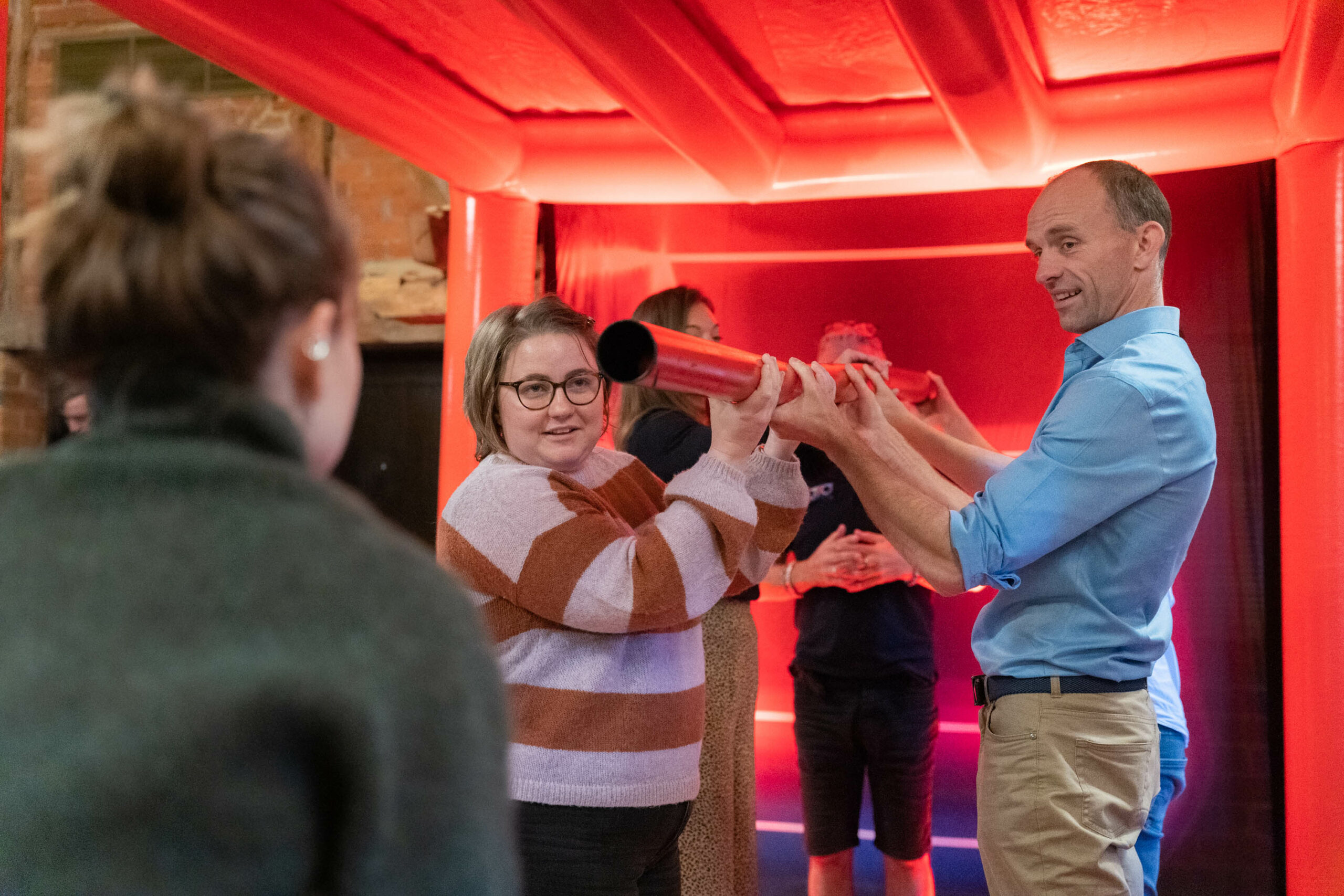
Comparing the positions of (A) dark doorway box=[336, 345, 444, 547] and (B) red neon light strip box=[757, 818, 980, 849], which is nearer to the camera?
(B) red neon light strip box=[757, 818, 980, 849]

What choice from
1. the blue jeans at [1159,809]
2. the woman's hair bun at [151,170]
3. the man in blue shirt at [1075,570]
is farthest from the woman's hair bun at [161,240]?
the blue jeans at [1159,809]

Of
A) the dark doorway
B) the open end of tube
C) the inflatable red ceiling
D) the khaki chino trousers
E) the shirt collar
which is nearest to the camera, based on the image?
the open end of tube

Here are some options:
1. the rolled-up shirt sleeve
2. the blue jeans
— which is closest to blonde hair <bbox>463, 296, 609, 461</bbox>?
the rolled-up shirt sleeve

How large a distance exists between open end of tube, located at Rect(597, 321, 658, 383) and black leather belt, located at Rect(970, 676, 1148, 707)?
0.78 m

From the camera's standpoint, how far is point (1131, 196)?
164 cm

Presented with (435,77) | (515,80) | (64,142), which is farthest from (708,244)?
(64,142)

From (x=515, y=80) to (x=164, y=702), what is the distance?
3.05 metres

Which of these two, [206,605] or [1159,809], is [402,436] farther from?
[206,605]

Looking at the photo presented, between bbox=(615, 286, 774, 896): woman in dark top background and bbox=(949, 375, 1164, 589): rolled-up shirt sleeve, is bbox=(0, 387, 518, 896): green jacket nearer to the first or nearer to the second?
bbox=(949, 375, 1164, 589): rolled-up shirt sleeve

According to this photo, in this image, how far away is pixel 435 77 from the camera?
3.05 metres

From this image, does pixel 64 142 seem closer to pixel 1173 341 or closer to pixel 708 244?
pixel 1173 341

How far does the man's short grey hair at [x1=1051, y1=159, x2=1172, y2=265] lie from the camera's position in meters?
1.64

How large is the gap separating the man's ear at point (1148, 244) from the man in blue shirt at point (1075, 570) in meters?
0.03

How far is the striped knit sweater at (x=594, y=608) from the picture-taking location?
1299mm
